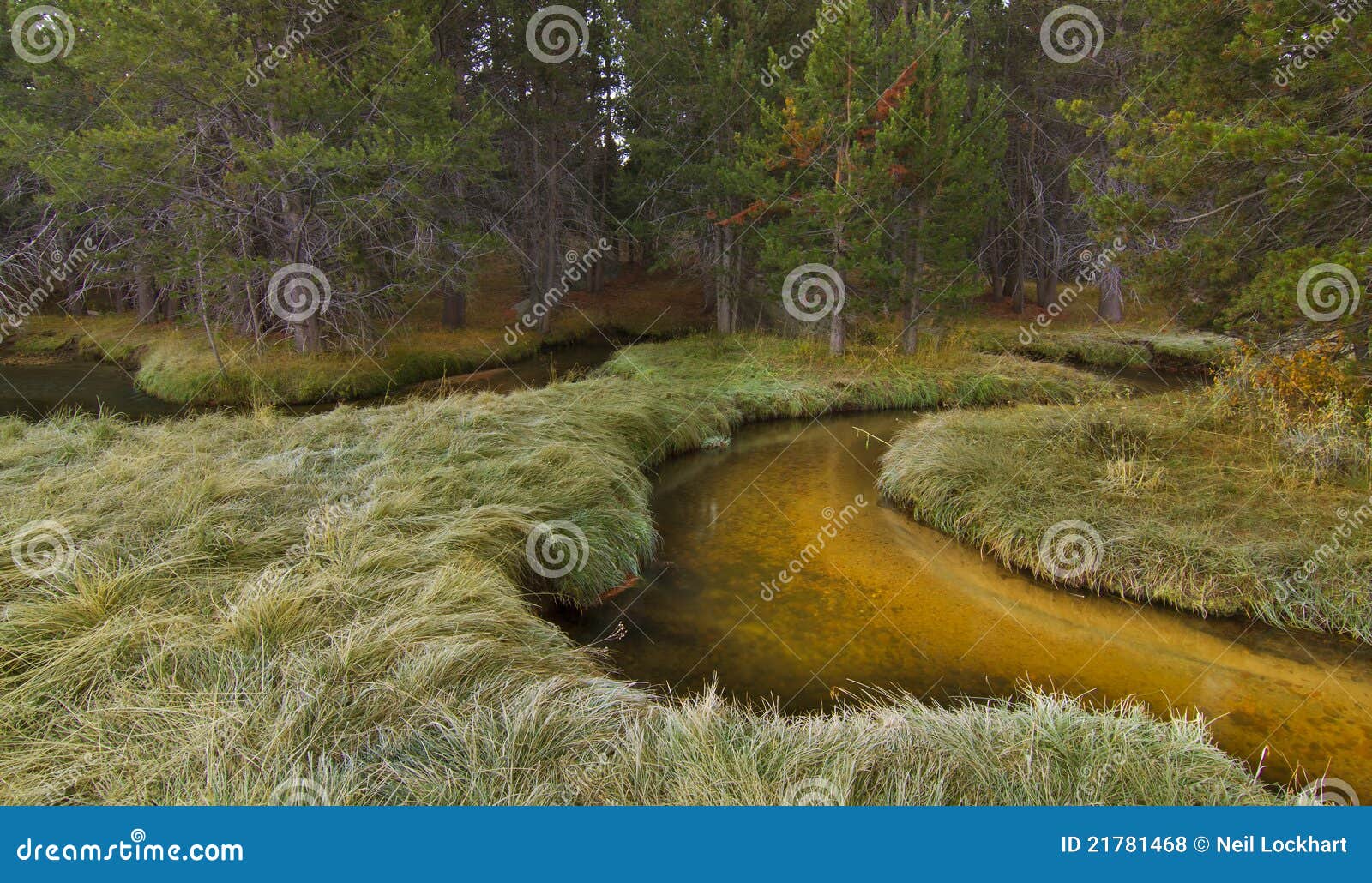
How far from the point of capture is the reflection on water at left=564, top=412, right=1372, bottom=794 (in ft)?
13.0

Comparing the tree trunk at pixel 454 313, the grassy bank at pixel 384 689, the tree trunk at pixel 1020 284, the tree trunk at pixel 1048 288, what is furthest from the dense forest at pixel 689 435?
the tree trunk at pixel 1048 288

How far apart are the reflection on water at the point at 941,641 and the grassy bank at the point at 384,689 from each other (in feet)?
1.52

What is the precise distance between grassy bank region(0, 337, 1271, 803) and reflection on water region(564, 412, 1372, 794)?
0.46 m

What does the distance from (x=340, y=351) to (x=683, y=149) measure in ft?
27.5

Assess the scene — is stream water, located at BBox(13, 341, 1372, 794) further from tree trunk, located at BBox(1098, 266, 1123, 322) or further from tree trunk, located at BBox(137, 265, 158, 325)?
tree trunk, located at BBox(137, 265, 158, 325)

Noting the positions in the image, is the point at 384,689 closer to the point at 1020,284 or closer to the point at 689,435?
the point at 689,435

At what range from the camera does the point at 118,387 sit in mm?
13023

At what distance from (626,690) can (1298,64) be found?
7.30 m

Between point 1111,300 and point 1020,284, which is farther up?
point 1020,284

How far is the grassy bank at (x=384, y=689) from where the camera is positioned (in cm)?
251

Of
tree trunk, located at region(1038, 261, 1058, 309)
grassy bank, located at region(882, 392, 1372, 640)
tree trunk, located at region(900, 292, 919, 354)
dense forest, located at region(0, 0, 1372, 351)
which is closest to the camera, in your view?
grassy bank, located at region(882, 392, 1372, 640)

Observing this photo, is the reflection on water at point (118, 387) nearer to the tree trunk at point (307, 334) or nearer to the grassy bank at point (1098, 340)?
the tree trunk at point (307, 334)

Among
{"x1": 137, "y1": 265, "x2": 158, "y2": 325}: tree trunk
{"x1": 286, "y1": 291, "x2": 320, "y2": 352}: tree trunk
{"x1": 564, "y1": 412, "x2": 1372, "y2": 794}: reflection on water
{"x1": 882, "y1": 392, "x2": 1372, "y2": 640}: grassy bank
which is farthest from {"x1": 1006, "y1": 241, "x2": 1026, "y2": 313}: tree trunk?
{"x1": 137, "y1": 265, "x2": 158, "y2": 325}: tree trunk

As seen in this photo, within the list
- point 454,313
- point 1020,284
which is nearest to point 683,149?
point 454,313
